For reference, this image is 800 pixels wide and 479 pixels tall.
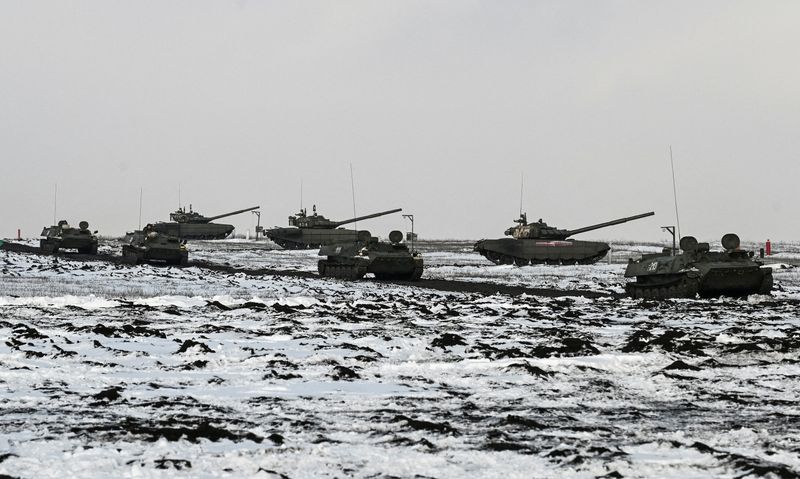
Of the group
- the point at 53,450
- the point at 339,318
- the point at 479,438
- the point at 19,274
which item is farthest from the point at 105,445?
the point at 19,274

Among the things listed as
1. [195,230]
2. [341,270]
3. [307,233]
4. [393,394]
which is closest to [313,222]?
[307,233]

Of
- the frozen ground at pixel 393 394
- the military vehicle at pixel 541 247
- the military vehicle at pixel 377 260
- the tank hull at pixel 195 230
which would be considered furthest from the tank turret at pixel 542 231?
the tank hull at pixel 195 230

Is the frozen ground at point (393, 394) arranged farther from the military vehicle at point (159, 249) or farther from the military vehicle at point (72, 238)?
the military vehicle at point (72, 238)

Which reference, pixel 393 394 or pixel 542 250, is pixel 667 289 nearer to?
pixel 393 394

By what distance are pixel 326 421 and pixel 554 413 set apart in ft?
6.32

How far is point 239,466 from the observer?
5.45 metres

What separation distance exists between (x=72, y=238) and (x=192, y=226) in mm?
24442

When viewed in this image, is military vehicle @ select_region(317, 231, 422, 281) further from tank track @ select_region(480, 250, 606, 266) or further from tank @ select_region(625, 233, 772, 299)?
tank track @ select_region(480, 250, 606, 266)

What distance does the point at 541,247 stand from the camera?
49406mm

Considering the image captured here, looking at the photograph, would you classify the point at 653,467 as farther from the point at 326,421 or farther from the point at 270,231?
the point at 270,231

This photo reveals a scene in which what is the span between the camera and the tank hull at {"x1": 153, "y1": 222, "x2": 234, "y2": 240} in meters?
76.1

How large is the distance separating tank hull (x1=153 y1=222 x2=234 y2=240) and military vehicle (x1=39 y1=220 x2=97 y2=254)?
20.0 m

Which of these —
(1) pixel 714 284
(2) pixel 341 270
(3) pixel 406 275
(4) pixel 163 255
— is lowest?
(1) pixel 714 284

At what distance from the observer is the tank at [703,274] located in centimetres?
2444
